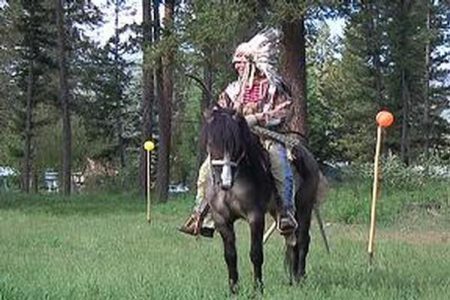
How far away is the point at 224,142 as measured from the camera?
7.32 m

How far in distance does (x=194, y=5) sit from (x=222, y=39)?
5.58ft

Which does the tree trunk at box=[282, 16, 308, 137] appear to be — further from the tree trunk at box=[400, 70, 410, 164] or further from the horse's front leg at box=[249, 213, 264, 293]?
the tree trunk at box=[400, 70, 410, 164]

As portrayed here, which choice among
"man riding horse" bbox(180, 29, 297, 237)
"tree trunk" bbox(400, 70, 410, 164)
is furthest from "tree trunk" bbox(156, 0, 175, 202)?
"man riding horse" bbox(180, 29, 297, 237)

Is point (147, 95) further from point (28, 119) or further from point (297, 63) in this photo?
point (297, 63)

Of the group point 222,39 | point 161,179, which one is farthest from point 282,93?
point 161,179

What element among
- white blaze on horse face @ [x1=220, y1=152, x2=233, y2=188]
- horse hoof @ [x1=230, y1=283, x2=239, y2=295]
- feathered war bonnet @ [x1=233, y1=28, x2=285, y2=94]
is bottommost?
horse hoof @ [x1=230, y1=283, x2=239, y2=295]

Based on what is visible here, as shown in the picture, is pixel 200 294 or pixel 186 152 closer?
pixel 200 294

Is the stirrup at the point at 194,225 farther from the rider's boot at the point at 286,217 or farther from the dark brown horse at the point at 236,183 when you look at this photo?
the rider's boot at the point at 286,217

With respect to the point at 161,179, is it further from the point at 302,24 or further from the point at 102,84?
the point at 102,84

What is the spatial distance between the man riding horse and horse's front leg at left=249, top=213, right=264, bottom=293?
433mm

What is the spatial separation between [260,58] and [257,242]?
1.85 meters

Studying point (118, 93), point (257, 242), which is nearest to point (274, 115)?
point (257, 242)

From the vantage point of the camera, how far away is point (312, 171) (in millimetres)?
9273

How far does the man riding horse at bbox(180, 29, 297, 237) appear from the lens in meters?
8.16
